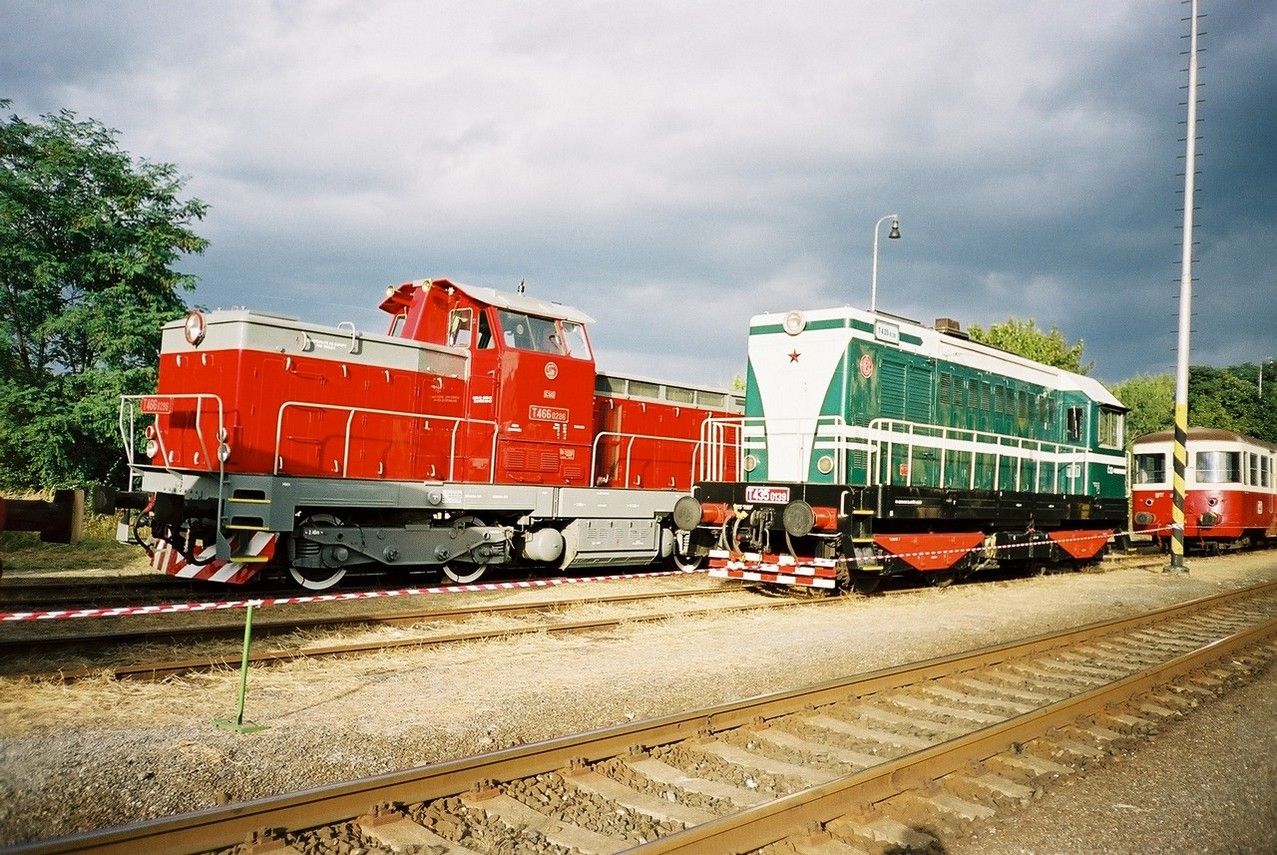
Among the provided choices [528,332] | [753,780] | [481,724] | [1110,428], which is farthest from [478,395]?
[1110,428]

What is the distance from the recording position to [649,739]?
471 cm

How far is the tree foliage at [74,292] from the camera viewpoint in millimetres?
13812

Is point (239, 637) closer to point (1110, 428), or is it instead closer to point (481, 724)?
point (481, 724)

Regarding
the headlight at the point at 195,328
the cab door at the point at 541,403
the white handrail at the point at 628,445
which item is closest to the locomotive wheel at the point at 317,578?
the cab door at the point at 541,403

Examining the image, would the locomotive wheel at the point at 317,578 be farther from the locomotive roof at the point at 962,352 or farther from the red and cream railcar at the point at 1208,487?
the red and cream railcar at the point at 1208,487

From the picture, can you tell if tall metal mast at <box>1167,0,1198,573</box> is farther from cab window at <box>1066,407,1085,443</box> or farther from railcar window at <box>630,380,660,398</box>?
railcar window at <box>630,380,660,398</box>

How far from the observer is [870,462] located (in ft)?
36.8

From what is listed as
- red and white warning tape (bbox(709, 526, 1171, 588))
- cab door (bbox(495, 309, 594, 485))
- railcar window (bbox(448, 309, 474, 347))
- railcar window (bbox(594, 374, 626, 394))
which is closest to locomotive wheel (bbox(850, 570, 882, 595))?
red and white warning tape (bbox(709, 526, 1171, 588))

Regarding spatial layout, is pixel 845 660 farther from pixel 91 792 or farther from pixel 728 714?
pixel 91 792

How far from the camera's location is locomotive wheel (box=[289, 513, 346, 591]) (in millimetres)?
9406

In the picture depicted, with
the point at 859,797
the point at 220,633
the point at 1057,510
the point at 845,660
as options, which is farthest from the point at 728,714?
the point at 1057,510

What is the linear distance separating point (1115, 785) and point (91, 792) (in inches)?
198

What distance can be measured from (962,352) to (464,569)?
7815mm

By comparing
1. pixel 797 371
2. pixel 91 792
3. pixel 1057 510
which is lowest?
pixel 91 792
